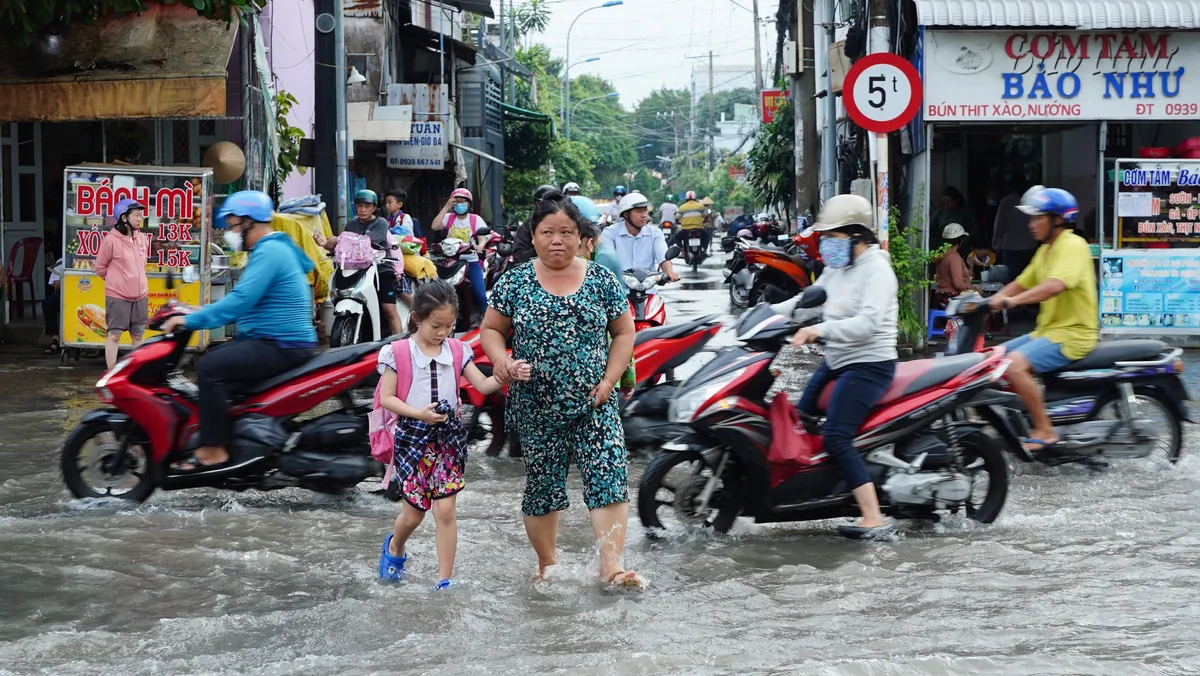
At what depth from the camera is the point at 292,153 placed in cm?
1694

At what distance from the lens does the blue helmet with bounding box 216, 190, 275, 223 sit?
6820mm

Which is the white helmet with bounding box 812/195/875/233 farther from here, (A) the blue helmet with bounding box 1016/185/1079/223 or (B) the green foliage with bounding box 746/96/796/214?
(B) the green foliage with bounding box 746/96/796/214

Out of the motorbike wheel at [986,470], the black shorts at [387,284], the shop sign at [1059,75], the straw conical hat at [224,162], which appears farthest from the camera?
the straw conical hat at [224,162]

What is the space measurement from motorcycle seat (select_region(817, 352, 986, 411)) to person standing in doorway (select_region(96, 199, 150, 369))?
25.0 ft

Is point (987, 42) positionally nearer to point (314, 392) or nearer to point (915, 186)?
point (915, 186)

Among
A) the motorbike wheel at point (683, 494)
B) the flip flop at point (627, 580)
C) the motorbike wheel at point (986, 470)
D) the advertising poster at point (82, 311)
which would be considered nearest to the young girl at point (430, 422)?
the flip flop at point (627, 580)

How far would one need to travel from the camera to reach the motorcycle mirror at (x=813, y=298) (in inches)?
249

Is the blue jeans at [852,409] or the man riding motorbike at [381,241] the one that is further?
the man riding motorbike at [381,241]

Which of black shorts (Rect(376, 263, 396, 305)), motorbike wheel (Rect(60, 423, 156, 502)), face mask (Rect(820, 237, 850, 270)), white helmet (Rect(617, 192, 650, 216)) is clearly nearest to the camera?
face mask (Rect(820, 237, 850, 270))

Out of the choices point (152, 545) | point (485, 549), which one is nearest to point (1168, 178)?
point (485, 549)

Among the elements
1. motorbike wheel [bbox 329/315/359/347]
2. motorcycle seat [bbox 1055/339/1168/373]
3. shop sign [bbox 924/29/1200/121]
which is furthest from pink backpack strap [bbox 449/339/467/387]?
shop sign [bbox 924/29/1200/121]

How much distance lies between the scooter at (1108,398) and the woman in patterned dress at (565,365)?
3035mm

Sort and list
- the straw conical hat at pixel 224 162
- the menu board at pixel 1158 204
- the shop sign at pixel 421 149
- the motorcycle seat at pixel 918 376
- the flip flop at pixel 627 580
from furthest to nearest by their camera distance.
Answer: the shop sign at pixel 421 149, the straw conical hat at pixel 224 162, the menu board at pixel 1158 204, the motorcycle seat at pixel 918 376, the flip flop at pixel 627 580

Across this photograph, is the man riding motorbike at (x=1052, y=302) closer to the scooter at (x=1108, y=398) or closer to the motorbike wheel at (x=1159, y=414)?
the scooter at (x=1108, y=398)
